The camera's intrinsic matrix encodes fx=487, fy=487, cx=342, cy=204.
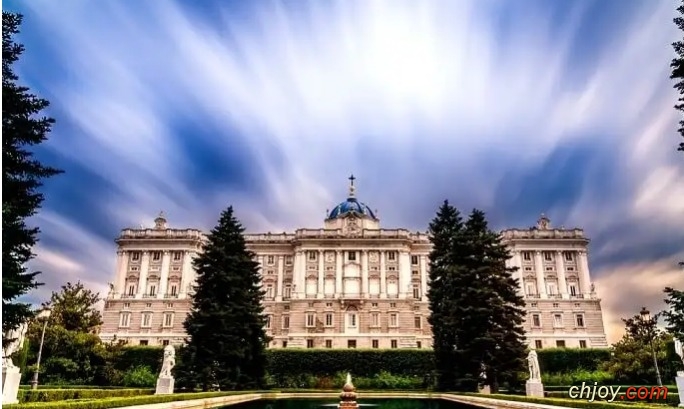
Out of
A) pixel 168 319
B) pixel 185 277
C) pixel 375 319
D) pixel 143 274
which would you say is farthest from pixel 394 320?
pixel 143 274

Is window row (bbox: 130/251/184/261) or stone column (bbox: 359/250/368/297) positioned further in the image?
window row (bbox: 130/251/184/261)

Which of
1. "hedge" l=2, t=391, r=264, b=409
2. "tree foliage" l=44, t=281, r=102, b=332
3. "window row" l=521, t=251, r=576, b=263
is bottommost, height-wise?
"hedge" l=2, t=391, r=264, b=409

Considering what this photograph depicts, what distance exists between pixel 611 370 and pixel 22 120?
3191cm

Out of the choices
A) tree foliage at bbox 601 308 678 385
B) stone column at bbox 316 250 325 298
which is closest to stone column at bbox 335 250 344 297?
stone column at bbox 316 250 325 298

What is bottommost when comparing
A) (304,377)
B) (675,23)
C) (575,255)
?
(304,377)

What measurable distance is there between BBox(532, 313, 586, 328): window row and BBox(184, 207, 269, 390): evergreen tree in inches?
1759

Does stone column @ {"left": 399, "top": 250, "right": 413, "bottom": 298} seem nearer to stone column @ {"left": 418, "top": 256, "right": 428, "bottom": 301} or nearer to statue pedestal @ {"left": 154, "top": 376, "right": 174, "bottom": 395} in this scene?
stone column @ {"left": 418, "top": 256, "right": 428, "bottom": 301}

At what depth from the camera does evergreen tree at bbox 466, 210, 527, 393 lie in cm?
2636

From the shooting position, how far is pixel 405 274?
216 feet

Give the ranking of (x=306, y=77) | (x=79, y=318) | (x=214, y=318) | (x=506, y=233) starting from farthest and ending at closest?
(x=506, y=233), (x=79, y=318), (x=214, y=318), (x=306, y=77)

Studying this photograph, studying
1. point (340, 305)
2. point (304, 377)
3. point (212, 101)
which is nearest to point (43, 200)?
point (212, 101)

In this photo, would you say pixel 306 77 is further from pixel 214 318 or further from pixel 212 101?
pixel 214 318

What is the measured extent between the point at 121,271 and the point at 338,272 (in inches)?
1190

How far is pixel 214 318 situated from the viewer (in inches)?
1106
